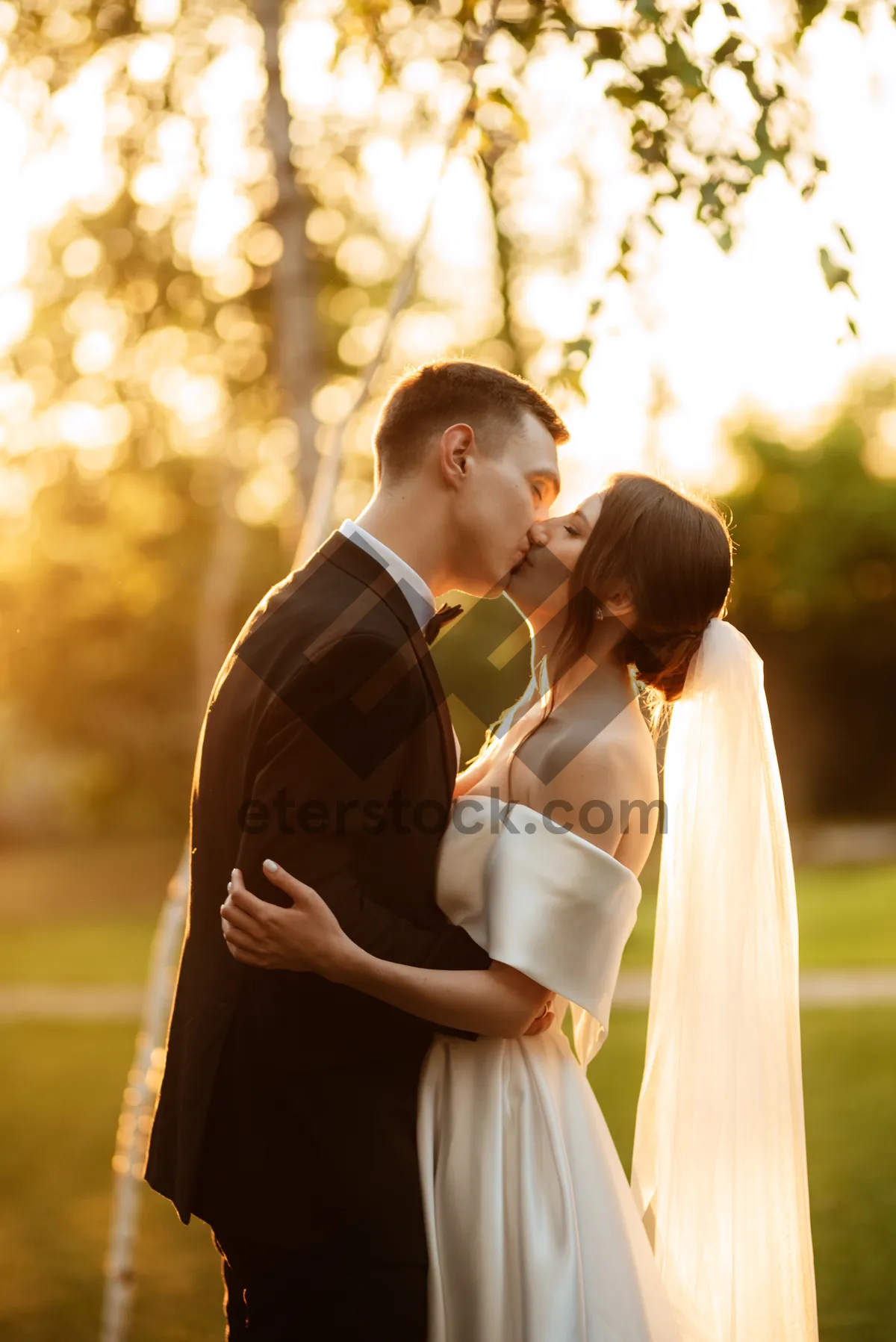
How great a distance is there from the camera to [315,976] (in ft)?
7.91

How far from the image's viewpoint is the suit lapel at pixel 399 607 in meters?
2.41

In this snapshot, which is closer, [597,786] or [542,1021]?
[597,786]

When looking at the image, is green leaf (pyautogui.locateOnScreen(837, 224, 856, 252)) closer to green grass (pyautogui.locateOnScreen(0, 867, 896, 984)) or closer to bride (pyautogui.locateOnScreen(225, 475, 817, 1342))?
bride (pyautogui.locateOnScreen(225, 475, 817, 1342))

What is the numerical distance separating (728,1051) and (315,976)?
3.04 ft

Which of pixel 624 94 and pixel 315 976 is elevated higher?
pixel 624 94

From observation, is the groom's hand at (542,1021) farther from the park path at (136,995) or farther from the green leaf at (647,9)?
the park path at (136,995)

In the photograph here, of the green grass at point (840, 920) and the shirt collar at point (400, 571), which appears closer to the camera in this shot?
the shirt collar at point (400, 571)

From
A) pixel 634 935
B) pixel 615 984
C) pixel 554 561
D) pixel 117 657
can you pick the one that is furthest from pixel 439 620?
pixel 117 657

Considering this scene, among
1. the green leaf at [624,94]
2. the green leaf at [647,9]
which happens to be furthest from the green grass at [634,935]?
the green leaf at [647,9]

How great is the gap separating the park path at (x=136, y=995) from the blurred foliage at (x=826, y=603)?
667 cm

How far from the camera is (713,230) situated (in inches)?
122

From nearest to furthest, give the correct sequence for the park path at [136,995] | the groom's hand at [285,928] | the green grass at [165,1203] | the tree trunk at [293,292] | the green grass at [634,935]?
the groom's hand at [285,928], the tree trunk at [293,292], the green grass at [165,1203], the park path at [136,995], the green grass at [634,935]

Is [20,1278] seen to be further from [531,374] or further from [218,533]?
[218,533]

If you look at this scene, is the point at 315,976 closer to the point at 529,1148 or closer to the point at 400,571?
the point at 529,1148
